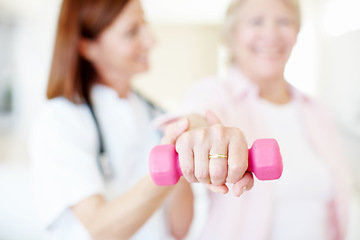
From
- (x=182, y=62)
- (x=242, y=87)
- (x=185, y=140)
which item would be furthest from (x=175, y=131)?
(x=182, y=62)

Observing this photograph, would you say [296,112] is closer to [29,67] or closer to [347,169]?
[347,169]

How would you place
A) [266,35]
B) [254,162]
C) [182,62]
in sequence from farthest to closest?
[182,62] < [266,35] < [254,162]

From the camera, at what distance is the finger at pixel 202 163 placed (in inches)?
6.1

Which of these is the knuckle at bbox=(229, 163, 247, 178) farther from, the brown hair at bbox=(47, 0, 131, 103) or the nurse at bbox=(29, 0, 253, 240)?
the brown hair at bbox=(47, 0, 131, 103)

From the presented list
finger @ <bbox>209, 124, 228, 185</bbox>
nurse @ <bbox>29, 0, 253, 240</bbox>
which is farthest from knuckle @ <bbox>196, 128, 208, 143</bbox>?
nurse @ <bbox>29, 0, 253, 240</bbox>

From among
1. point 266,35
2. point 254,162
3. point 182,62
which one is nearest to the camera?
point 254,162

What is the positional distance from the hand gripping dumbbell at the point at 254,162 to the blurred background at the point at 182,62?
0.17 meters

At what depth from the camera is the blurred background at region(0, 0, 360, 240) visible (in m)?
0.32

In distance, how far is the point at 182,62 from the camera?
424 millimetres

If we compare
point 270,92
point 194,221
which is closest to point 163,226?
point 194,221

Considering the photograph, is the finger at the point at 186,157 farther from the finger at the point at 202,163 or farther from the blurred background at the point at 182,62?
the blurred background at the point at 182,62

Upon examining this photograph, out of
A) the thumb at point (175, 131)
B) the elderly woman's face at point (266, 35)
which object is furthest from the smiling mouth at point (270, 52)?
the thumb at point (175, 131)

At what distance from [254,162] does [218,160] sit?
0.7 inches

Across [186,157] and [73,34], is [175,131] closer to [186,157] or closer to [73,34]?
[186,157]
